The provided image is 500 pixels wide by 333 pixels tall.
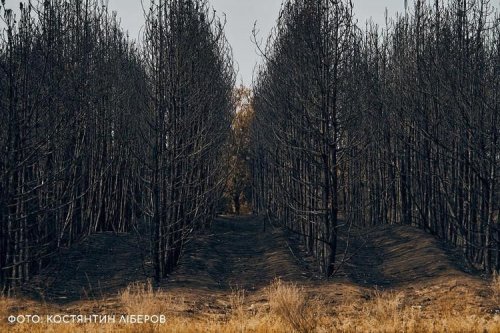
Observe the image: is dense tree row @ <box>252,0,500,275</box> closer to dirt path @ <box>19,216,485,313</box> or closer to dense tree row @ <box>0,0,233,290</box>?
dirt path @ <box>19,216,485,313</box>

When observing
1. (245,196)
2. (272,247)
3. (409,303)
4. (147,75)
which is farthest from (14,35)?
(245,196)

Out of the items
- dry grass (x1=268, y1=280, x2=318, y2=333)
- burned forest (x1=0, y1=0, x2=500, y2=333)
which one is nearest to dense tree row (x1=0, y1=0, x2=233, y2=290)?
burned forest (x1=0, y1=0, x2=500, y2=333)

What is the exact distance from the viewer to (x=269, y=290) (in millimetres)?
9555

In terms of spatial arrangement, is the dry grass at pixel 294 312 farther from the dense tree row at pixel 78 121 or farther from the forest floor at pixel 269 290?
the dense tree row at pixel 78 121

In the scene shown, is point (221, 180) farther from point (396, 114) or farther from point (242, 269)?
point (396, 114)

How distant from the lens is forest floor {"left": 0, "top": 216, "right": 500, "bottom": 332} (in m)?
7.44

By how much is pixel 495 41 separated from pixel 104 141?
11.7m

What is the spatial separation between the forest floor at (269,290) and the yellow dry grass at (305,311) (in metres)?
0.02

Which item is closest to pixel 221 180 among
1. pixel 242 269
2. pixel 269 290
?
pixel 242 269

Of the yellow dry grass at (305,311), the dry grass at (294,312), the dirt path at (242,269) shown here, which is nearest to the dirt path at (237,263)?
the dirt path at (242,269)

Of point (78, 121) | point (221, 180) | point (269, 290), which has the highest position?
point (78, 121)

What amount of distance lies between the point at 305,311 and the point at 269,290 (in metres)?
2.08

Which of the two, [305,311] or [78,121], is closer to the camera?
[305,311]

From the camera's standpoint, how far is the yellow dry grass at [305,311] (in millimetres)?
7160
